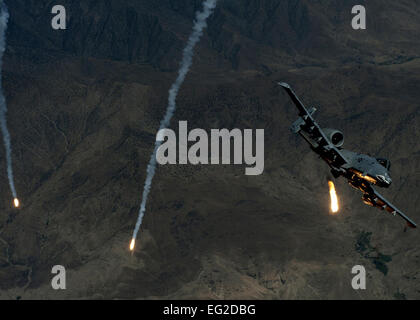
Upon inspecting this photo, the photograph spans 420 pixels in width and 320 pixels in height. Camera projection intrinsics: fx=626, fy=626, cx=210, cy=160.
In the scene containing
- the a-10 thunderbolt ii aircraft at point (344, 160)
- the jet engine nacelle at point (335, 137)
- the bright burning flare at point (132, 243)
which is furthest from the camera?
the bright burning flare at point (132, 243)

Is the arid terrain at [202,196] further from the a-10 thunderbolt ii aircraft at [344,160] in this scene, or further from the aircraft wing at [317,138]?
the aircraft wing at [317,138]

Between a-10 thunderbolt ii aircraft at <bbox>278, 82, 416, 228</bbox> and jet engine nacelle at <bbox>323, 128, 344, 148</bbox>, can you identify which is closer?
a-10 thunderbolt ii aircraft at <bbox>278, 82, 416, 228</bbox>

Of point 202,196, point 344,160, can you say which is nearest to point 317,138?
point 344,160

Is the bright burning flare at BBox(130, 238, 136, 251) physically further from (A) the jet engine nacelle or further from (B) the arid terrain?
(A) the jet engine nacelle

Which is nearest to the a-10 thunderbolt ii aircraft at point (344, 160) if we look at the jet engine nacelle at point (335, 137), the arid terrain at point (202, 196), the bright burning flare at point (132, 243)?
the jet engine nacelle at point (335, 137)

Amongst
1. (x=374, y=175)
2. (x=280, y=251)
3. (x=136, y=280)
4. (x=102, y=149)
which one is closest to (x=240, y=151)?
(x=102, y=149)

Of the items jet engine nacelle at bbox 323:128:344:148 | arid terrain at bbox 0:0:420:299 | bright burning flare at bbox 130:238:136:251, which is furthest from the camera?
bright burning flare at bbox 130:238:136:251

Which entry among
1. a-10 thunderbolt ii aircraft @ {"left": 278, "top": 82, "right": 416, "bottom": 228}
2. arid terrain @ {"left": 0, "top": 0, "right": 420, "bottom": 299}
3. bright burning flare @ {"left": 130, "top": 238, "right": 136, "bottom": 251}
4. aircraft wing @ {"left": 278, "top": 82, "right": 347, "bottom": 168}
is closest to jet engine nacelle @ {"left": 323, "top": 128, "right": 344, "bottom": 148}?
a-10 thunderbolt ii aircraft @ {"left": 278, "top": 82, "right": 416, "bottom": 228}

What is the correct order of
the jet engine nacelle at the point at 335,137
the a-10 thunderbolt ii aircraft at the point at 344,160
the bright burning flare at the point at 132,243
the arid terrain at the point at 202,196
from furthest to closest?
the bright burning flare at the point at 132,243 < the arid terrain at the point at 202,196 < the jet engine nacelle at the point at 335,137 < the a-10 thunderbolt ii aircraft at the point at 344,160
